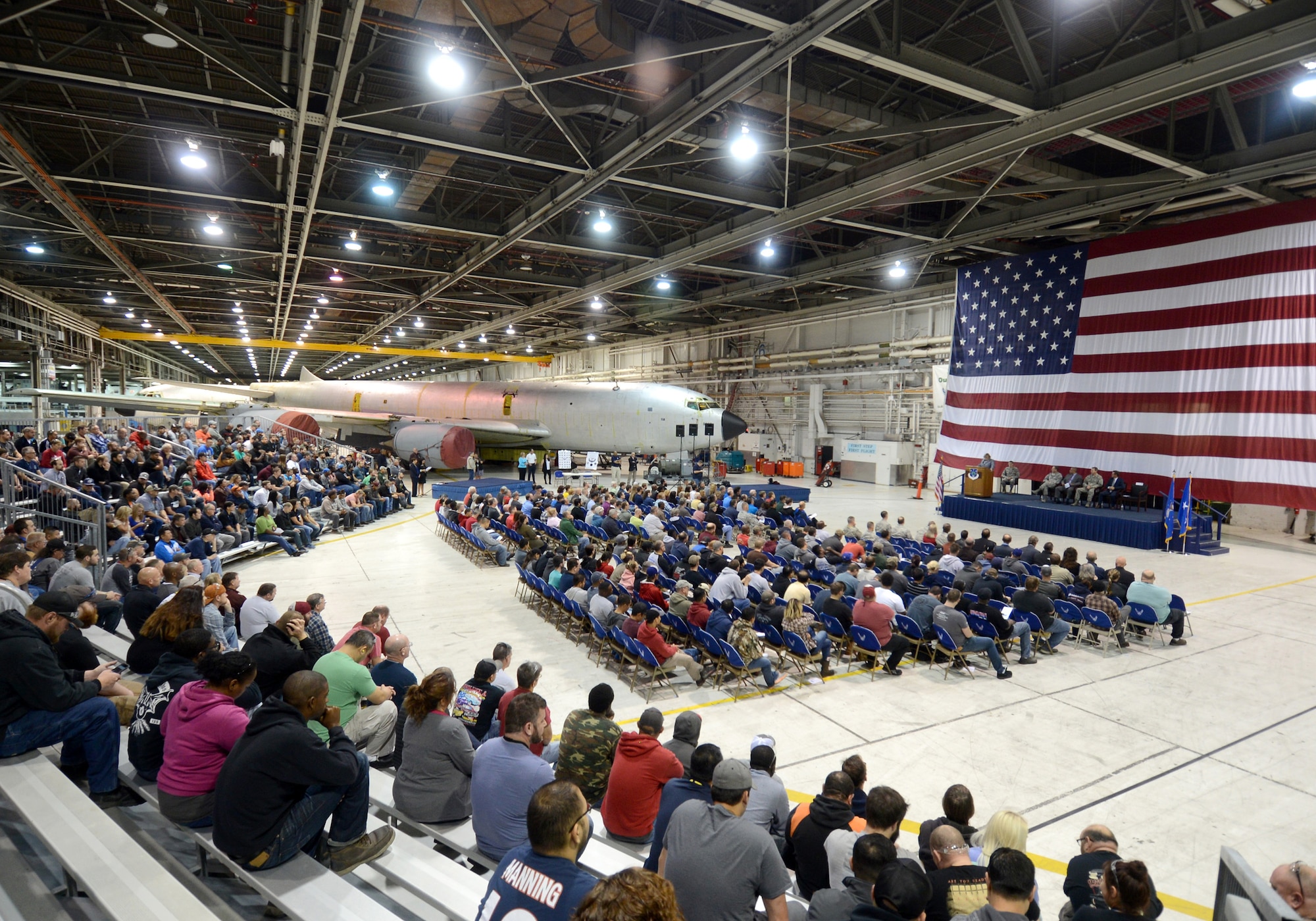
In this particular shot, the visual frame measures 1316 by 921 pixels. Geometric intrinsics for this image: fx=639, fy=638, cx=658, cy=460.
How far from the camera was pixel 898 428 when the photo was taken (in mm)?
25828

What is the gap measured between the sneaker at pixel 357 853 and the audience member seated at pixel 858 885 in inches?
88.8

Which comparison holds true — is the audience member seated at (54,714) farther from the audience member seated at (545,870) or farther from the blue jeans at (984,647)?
the blue jeans at (984,647)

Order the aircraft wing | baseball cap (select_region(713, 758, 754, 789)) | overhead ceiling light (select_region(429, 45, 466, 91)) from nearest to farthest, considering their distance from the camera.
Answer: baseball cap (select_region(713, 758, 754, 789)) → overhead ceiling light (select_region(429, 45, 466, 91)) → the aircraft wing

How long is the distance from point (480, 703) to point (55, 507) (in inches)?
377

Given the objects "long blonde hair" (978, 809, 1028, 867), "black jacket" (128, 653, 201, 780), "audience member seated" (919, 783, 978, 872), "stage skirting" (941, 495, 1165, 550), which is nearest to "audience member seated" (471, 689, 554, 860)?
"black jacket" (128, 653, 201, 780)

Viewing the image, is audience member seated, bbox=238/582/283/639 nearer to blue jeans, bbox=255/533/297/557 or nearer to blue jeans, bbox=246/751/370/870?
blue jeans, bbox=246/751/370/870

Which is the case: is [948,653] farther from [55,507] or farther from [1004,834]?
[55,507]

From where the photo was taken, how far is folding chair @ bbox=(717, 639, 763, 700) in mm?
7270

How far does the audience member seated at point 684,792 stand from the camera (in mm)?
3201

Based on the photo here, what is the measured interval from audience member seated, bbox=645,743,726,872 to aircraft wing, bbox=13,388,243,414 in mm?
20789

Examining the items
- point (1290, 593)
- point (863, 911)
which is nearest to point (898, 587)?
point (863, 911)

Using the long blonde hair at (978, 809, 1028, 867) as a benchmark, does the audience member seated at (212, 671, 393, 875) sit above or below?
above

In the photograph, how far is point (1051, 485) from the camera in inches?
732

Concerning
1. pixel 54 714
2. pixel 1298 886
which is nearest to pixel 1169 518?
pixel 1298 886
